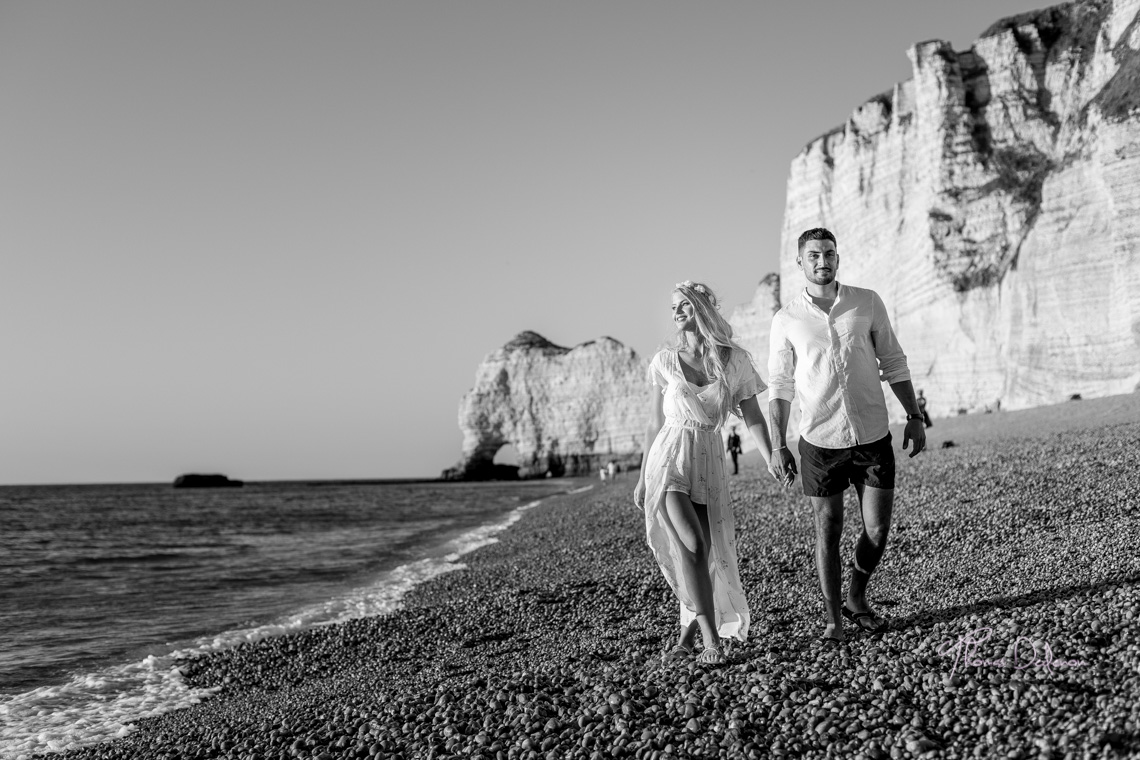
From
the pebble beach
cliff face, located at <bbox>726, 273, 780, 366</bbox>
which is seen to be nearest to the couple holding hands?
the pebble beach

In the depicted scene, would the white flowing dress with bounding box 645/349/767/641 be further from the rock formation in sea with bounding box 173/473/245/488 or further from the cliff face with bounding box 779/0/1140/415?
the rock formation in sea with bounding box 173/473/245/488

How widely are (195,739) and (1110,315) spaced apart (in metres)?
29.5

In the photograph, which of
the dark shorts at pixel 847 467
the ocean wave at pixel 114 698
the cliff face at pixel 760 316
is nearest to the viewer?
the dark shorts at pixel 847 467

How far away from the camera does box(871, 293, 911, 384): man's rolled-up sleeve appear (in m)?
4.99

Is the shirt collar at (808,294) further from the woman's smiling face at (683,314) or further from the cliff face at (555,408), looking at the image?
the cliff face at (555,408)

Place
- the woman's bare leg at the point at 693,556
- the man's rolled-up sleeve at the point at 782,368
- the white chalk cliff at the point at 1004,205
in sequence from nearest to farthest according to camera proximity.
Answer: the man's rolled-up sleeve at the point at 782,368 < the woman's bare leg at the point at 693,556 < the white chalk cliff at the point at 1004,205

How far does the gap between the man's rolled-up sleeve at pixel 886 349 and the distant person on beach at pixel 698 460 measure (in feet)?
2.53

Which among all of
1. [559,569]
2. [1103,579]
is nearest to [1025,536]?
[1103,579]

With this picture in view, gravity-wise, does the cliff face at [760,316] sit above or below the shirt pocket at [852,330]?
above

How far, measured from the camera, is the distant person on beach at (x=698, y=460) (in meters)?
5.27

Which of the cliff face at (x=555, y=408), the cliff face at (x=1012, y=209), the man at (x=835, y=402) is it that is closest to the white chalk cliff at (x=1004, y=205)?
the cliff face at (x=1012, y=209)

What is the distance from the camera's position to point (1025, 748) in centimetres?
318

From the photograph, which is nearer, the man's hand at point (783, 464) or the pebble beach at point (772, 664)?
the pebble beach at point (772, 664)

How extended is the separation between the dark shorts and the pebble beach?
0.93 metres
